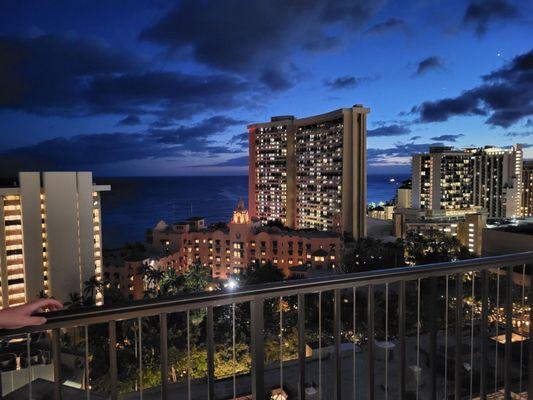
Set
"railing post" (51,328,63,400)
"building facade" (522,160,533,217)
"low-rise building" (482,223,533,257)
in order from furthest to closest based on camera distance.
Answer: "building facade" (522,160,533,217)
"low-rise building" (482,223,533,257)
"railing post" (51,328,63,400)

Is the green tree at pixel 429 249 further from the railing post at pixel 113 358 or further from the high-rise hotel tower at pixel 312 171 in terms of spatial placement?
the railing post at pixel 113 358

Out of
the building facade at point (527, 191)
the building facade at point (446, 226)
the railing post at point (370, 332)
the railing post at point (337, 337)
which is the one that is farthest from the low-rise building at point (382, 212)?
the railing post at point (337, 337)

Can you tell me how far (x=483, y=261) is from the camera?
80.3 inches

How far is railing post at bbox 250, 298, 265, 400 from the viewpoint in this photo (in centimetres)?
156

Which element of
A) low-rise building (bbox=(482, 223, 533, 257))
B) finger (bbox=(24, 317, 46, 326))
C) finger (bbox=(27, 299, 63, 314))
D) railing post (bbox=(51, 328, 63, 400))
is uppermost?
finger (bbox=(27, 299, 63, 314))

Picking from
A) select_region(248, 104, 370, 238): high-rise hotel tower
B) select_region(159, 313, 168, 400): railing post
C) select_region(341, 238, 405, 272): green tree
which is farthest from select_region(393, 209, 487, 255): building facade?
select_region(159, 313, 168, 400): railing post

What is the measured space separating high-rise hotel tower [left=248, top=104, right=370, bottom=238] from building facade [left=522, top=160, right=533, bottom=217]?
43.7 meters

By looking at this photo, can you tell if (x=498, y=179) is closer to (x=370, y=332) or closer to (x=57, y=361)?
(x=370, y=332)

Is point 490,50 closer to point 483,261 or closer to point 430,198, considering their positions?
point 483,261

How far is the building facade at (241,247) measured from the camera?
1305 inches

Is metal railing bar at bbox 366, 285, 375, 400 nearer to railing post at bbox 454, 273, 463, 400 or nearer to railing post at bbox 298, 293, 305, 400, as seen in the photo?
railing post at bbox 298, 293, 305, 400

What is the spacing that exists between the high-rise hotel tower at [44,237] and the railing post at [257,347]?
32.8m

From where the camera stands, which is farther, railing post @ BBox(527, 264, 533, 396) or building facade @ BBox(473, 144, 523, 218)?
building facade @ BBox(473, 144, 523, 218)

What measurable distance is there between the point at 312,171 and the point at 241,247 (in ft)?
61.8
